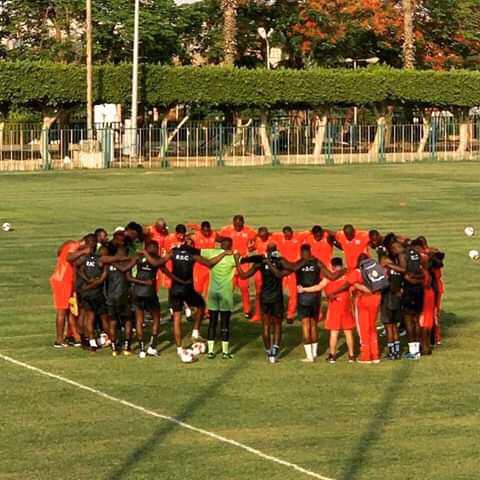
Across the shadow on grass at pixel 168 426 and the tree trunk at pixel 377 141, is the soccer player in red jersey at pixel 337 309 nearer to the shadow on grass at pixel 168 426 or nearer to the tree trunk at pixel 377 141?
the shadow on grass at pixel 168 426

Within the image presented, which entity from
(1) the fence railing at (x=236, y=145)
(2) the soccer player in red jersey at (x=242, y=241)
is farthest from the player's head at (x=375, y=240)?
(1) the fence railing at (x=236, y=145)

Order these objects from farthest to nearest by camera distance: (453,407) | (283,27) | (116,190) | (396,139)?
(283,27), (396,139), (116,190), (453,407)

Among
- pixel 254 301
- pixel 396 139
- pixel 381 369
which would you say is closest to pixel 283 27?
pixel 396 139

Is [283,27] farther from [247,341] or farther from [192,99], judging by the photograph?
[247,341]

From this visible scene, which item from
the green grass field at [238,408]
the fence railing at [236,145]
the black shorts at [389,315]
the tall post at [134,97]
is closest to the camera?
the green grass field at [238,408]

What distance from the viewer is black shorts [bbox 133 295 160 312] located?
19078 millimetres

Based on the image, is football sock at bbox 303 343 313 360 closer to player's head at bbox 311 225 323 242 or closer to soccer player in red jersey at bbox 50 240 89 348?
player's head at bbox 311 225 323 242

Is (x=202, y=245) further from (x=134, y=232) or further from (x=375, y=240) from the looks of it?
(x=375, y=240)

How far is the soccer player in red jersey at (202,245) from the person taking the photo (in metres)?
21.9

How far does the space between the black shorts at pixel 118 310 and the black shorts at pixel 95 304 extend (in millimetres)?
108

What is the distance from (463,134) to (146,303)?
55.8 metres

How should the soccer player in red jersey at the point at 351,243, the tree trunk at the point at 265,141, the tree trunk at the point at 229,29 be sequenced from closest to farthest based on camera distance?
the soccer player in red jersey at the point at 351,243 → the tree trunk at the point at 265,141 → the tree trunk at the point at 229,29

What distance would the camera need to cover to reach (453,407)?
53.5ft

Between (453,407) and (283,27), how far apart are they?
2570 inches
